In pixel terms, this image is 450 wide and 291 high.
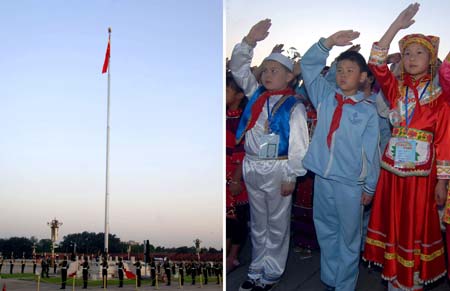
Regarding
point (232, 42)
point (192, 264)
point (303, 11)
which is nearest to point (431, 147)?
point (303, 11)

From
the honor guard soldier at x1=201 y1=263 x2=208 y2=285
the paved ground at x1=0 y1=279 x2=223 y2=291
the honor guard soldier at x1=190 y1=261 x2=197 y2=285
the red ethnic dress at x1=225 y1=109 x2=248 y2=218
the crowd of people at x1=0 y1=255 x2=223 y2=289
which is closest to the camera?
the red ethnic dress at x1=225 y1=109 x2=248 y2=218

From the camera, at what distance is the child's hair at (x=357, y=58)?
397cm

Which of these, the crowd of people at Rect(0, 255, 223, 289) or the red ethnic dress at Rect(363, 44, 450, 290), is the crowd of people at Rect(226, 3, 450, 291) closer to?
the red ethnic dress at Rect(363, 44, 450, 290)

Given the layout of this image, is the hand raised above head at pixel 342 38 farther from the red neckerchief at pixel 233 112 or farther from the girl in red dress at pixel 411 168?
the red neckerchief at pixel 233 112

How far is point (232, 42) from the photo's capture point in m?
4.15

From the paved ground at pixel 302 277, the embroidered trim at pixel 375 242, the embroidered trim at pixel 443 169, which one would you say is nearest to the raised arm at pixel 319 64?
the embroidered trim at pixel 443 169

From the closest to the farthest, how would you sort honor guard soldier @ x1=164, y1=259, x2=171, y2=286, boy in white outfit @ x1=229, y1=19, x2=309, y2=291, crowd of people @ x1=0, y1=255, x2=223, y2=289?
1. boy in white outfit @ x1=229, y1=19, x2=309, y2=291
2. crowd of people @ x1=0, y1=255, x2=223, y2=289
3. honor guard soldier @ x1=164, y1=259, x2=171, y2=286

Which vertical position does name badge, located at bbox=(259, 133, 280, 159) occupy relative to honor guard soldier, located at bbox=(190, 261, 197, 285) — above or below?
above

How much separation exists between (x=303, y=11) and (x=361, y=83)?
61 centimetres

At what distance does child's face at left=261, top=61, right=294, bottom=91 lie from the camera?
4211 mm

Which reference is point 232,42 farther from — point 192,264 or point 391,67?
point 192,264

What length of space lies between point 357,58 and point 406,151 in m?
0.68

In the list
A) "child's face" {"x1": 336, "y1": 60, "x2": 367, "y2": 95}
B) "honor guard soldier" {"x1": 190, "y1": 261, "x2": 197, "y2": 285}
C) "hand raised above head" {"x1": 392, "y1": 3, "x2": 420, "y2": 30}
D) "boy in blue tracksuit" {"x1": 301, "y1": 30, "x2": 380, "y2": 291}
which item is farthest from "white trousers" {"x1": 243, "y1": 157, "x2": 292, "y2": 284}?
"honor guard soldier" {"x1": 190, "y1": 261, "x2": 197, "y2": 285}

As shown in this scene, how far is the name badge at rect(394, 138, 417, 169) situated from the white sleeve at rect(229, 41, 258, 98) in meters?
1.07
